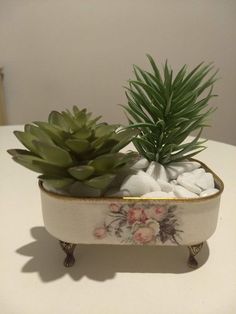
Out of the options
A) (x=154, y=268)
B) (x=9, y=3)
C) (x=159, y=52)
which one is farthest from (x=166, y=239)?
(x=9, y=3)

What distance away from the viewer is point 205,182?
51 centimetres

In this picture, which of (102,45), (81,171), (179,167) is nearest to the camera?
(81,171)

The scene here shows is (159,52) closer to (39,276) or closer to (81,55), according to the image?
(81,55)

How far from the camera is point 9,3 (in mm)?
2170

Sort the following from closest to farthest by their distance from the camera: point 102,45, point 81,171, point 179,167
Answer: point 81,171 < point 179,167 < point 102,45

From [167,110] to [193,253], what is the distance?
0.70ft

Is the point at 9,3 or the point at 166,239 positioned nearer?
the point at 166,239

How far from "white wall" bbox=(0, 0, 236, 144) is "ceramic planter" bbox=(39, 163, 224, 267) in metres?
1.83

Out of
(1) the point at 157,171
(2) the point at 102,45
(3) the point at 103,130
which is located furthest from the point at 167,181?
(2) the point at 102,45

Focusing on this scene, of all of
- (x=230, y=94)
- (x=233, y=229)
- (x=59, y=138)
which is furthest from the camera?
(x=230, y=94)

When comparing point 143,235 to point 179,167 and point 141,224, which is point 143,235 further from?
point 179,167

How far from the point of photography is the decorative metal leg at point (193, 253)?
1.69 feet

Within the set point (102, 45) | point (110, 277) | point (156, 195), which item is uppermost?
point (102, 45)

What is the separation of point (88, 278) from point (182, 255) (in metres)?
0.15
